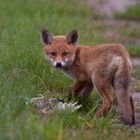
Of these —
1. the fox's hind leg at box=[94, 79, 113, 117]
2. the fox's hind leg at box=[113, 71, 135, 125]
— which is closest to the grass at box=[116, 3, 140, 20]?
the fox's hind leg at box=[94, 79, 113, 117]

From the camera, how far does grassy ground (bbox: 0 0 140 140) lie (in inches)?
A: 237

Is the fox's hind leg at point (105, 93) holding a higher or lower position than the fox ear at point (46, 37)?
lower

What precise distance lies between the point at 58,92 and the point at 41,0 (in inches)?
A: 347

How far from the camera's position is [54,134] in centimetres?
586

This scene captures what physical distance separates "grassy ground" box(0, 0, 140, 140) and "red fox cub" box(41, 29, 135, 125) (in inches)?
8.5

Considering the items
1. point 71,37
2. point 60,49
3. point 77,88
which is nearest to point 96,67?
point 77,88

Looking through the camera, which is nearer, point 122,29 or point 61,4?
point 122,29

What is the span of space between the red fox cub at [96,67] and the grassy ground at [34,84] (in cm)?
21

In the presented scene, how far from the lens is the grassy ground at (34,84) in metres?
6.01

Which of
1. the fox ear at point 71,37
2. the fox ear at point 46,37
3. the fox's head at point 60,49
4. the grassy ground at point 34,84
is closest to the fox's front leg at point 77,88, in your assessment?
the grassy ground at point 34,84

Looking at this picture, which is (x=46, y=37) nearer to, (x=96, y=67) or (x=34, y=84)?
(x=34, y=84)

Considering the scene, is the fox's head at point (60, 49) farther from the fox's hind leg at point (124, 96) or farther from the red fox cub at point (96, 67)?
the fox's hind leg at point (124, 96)

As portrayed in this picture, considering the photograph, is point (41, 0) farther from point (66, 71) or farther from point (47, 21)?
point (66, 71)

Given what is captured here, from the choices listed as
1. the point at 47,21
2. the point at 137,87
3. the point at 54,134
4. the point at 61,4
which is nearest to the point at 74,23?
the point at 47,21
